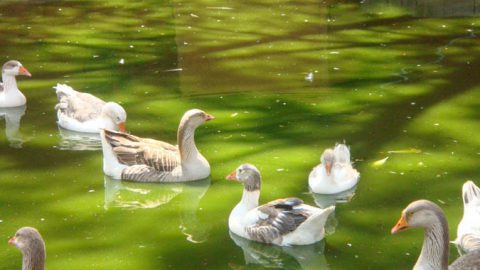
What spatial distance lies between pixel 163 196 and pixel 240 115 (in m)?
1.79

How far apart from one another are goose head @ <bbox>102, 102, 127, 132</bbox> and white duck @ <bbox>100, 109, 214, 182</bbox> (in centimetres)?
53

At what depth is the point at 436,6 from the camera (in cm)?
1341

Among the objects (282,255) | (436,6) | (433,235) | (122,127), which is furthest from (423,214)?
(436,6)

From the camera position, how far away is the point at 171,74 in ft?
34.9

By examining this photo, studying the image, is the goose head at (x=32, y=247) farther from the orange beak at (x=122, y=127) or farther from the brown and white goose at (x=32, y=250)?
the orange beak at (x=122, y=127)

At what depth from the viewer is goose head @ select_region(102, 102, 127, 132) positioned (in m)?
8.58

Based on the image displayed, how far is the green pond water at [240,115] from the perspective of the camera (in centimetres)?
671

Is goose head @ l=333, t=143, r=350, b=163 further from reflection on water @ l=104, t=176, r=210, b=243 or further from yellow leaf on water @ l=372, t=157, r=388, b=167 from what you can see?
reflection on water @ l=104, t=176, r=210, b=243

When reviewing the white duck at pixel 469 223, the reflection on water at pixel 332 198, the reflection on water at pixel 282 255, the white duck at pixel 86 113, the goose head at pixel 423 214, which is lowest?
the reflection on water at pixel 282 255

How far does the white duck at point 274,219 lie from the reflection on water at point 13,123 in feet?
8.42

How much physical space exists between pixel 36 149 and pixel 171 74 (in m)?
2.51

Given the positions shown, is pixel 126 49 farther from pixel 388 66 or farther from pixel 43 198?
pixel 43 198

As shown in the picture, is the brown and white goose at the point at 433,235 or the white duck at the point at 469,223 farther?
the white duck at the point at 469,223

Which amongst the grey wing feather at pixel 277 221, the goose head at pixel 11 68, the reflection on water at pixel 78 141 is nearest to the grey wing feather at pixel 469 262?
the grey wing feather at pixel 277 221
